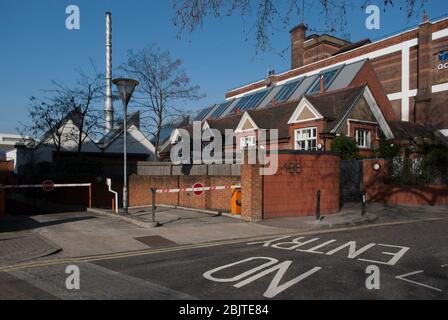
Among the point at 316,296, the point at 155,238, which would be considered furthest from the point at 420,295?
the point at 155,238

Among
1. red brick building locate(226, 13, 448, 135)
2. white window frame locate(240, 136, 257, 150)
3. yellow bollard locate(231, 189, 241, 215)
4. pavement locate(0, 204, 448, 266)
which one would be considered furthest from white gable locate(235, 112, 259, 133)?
yellow bollard locate(231, 189, 241, 215)

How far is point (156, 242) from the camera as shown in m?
9.68

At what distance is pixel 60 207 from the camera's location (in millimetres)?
20828

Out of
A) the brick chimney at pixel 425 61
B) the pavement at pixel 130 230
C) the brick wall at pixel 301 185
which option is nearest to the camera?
the pavement at pixel 130 230

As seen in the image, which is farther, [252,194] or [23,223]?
[252,194]

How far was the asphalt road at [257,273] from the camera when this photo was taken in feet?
18.2

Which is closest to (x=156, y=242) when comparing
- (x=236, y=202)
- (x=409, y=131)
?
(x=236, y=202)

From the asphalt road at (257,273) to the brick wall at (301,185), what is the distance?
15.4 feet

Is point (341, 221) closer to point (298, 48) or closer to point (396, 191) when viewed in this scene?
point (396, 191)

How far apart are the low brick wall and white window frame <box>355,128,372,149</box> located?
412cm

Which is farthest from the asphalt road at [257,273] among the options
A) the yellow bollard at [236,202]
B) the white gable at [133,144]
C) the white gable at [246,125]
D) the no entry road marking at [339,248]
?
the white gable at [133,144]

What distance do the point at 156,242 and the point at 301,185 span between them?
279 inches

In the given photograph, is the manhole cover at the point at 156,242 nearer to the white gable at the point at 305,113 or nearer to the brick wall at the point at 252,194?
the brick wall at the point at 252,194
